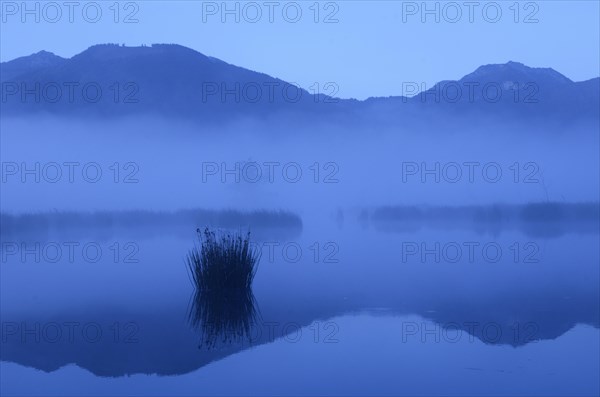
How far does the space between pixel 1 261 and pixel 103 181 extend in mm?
45067

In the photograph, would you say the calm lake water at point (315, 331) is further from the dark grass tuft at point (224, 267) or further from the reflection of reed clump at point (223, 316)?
the dark grass tuft at point (224, 267)

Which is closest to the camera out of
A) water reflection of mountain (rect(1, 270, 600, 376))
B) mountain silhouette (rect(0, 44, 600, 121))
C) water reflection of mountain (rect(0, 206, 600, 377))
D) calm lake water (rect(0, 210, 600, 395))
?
calm lake water (rect(0, 210, 600, 395))

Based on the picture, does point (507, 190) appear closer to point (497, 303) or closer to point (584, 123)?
point (584, 123)

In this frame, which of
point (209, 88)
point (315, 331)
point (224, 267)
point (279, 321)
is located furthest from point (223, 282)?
point (209, 88)

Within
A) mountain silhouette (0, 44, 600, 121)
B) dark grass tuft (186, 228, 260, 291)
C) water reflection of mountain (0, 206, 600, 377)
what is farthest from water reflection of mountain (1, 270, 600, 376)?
mountain silhouette (0, 44, 600, 121)

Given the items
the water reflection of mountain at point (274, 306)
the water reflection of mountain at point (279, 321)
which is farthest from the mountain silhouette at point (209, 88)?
the water reflection of mountain at point (279, 321)

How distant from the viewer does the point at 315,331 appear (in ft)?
20.9

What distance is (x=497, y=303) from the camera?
768 cm

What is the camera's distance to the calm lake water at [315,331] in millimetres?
4805

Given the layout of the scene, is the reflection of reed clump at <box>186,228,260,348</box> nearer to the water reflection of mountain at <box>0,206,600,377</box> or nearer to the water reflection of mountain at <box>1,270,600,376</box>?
the water reflection of mountain at <box>0,206,600,377</box>

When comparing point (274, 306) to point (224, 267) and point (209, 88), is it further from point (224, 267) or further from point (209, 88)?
point (209, 88)

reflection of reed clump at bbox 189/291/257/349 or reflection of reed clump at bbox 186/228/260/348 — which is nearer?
reflection of reed clump at bbox 189/291/257/349

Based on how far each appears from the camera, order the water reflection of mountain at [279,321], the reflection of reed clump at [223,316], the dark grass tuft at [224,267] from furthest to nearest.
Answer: the dark grass tuft at [224,267], the reflection of reed clump at [223,316], the water reflection of mountain at [279,321]

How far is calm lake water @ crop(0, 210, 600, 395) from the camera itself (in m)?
4.80
